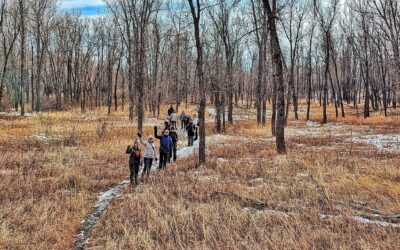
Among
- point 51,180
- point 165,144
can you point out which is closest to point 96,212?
point 51,180

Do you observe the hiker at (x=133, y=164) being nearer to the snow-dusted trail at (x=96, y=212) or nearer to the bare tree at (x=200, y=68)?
the snow-dusted trail at (x=96, y=212)

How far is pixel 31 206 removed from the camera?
929cm

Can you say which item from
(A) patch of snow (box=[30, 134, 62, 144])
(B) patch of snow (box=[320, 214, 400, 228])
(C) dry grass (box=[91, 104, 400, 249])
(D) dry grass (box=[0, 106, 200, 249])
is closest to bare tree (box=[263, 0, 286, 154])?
(C) dry grass (box=[91, 104, 400, 249])

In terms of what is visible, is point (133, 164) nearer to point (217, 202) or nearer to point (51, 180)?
point (51, 180)

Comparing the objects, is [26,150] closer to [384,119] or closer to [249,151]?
[249,151]

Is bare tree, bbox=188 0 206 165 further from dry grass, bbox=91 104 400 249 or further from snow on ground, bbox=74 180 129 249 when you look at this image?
snow on ground, bbox=74 180 129 249

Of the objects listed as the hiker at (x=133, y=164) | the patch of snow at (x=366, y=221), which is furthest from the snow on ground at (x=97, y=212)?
the patch of snow at (x=366, y=221)

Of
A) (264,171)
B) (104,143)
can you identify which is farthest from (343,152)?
(104,143)

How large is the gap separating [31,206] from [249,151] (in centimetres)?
1044

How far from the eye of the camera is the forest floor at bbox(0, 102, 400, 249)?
7.03 meters

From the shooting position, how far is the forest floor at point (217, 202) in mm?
7031

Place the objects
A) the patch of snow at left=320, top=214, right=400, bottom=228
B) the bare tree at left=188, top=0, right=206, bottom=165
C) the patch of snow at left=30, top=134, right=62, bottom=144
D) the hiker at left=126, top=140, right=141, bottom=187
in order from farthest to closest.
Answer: the patch of snow at left=30, top=134, right=62, bottom=144
the bare tree at left=188, top=0, right=206, bottom=165
the hiker at left=126, top=140, right=141, bottom=187
the patch of snow at left=320, top=214, right=400, bottom=228

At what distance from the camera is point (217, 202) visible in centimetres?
919

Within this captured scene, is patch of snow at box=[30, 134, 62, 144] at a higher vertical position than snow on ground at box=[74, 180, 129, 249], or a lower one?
higher
